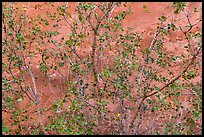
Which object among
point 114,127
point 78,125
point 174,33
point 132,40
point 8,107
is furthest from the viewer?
point 174,33

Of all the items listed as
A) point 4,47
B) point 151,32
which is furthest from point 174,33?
point 4,47

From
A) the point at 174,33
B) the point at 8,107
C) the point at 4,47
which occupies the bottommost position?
the point at 8,107

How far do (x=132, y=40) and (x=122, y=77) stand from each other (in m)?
0.78

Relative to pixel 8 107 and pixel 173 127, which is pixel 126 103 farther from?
pixel 8 107

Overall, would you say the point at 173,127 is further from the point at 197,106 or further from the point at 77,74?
the point at 77,74

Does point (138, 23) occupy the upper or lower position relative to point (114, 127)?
upper

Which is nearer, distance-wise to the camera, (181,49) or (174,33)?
(181,49)

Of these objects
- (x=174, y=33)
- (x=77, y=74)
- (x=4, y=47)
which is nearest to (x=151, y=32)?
(x=174, y=33)

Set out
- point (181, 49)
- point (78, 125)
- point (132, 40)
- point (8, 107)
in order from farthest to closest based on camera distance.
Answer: point (181, 49) → point (132, 40) → point (8, 107) → point (78, 125)

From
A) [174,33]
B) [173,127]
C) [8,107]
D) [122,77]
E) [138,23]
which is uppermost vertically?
[138,23]

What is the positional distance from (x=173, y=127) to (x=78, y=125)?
5.96 feet

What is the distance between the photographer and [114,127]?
638 cm

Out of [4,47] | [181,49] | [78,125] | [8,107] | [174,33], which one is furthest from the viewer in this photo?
[174,33]

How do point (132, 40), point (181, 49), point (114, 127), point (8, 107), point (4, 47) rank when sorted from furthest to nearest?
point (181, 49) < point (114, 127) < point (132, 40) < point (4, 47) < point (8, 107)
